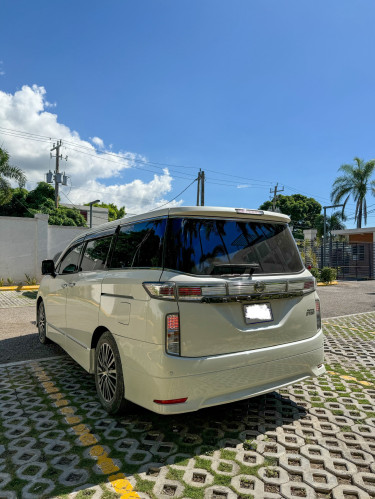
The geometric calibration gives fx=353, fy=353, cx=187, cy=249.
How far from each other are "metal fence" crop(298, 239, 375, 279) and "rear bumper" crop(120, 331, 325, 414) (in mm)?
24723

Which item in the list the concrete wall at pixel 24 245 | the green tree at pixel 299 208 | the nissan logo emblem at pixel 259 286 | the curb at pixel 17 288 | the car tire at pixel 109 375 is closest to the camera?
the nissan logo emblem at pixel 259 286

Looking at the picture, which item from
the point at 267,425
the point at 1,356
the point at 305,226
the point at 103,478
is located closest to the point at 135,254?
the point at 103,478

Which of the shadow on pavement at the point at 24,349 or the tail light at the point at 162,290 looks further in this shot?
the shadow on pavement at the point at 24,349

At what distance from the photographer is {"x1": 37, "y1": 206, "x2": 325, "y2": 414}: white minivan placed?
102 inches

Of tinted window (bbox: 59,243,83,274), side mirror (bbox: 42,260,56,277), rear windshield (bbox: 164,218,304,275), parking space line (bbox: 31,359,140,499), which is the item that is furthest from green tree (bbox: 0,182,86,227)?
rear windshield (bbox: 164,218,304,275)

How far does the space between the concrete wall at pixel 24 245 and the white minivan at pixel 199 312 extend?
14.7 meters

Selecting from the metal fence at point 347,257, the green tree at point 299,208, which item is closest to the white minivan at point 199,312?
the metal fence at point 347,257

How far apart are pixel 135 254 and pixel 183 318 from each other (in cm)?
88

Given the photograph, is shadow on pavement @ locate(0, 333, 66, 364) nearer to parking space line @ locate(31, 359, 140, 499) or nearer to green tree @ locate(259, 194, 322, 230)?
parking space line @ locate(31, 359, 140, 499)

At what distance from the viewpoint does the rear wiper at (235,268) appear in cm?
278

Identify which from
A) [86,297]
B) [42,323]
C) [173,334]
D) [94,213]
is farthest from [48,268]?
[94,213]

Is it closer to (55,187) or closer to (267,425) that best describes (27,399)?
(267,425)

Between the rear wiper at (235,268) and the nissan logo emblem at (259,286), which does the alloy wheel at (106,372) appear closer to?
the rear wiper at (235,268)

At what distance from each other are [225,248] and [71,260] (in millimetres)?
2616
